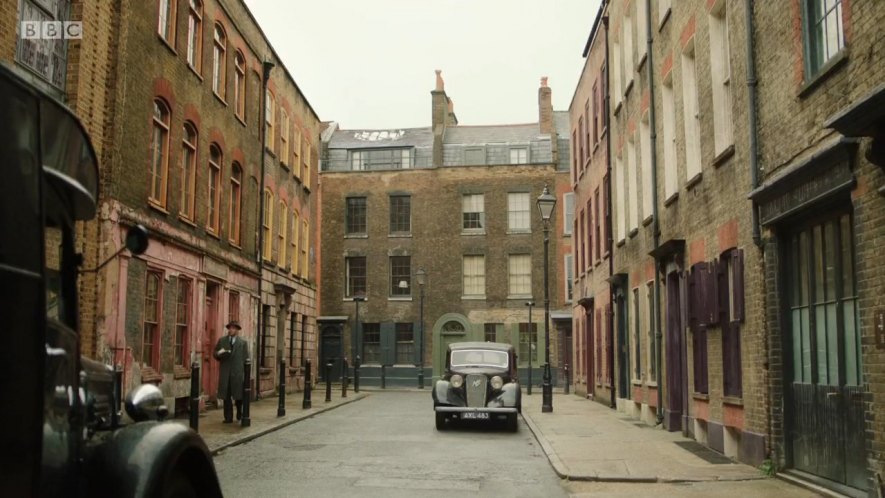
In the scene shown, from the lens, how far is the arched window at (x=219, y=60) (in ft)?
72.3

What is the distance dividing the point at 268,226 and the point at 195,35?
8172 mm

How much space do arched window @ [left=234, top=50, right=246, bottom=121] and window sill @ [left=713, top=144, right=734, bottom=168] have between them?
1476 centimetres

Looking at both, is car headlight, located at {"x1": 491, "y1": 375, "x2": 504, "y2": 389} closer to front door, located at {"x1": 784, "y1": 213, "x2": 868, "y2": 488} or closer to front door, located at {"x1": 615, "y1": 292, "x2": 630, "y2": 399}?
front door, located at {"x1": 615, "y1": 292, "x2": 630, "y2": 399}

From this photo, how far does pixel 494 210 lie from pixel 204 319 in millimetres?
24147

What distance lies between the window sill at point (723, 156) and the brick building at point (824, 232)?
1.16 metres

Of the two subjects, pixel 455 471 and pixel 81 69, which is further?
pixel 81 69

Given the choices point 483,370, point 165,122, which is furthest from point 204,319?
point 483,370

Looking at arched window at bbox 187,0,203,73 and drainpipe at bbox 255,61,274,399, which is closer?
arched window at bbox 187,0,203,73

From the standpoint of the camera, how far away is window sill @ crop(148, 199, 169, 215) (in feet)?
56.5

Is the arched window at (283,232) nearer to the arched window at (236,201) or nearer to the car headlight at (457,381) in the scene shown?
the arched window at (236,201)

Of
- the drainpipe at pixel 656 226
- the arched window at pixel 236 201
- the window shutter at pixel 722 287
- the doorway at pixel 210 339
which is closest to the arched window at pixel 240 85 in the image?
the arched window at pixel 236 201

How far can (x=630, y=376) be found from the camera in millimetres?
21359

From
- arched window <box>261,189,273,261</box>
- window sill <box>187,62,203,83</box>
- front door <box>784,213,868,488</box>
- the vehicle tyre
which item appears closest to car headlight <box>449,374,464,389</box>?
the vehicle tyre

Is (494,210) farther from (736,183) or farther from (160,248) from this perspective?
(736,183)
